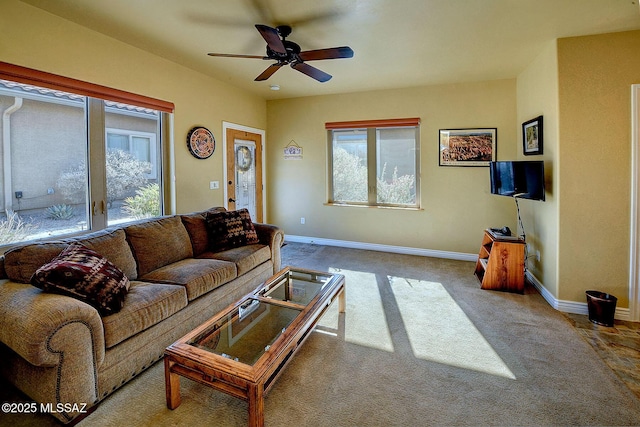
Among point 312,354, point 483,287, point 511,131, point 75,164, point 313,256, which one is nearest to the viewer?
point 312,354

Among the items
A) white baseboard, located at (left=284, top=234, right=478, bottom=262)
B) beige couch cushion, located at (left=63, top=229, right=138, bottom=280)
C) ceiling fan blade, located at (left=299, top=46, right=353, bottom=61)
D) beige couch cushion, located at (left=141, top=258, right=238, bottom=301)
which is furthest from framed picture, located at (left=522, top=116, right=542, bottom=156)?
beige couch cushion, located at (left=63, top=229, right=138, bottom=280)

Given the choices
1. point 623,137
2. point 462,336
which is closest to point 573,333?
point 462,336

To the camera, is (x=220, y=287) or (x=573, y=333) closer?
(x=573, y=333)

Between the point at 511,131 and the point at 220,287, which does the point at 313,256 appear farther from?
the point at 511,131

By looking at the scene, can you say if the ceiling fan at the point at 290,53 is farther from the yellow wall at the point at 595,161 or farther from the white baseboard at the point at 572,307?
the white baseboard at the point at 572,307

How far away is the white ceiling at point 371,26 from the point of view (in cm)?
243

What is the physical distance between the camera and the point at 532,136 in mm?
3510

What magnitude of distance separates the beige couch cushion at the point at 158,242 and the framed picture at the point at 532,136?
158 inches

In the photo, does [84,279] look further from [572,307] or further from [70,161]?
[572,307]

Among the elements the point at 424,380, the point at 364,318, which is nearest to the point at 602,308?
the point at 424,380

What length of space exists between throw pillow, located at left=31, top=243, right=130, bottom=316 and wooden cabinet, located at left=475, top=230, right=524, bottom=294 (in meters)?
3.58

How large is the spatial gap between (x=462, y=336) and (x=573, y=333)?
955 mm

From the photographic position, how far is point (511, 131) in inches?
168

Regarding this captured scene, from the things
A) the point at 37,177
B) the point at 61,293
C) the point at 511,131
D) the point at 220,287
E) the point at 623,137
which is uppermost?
the point at 511,131
